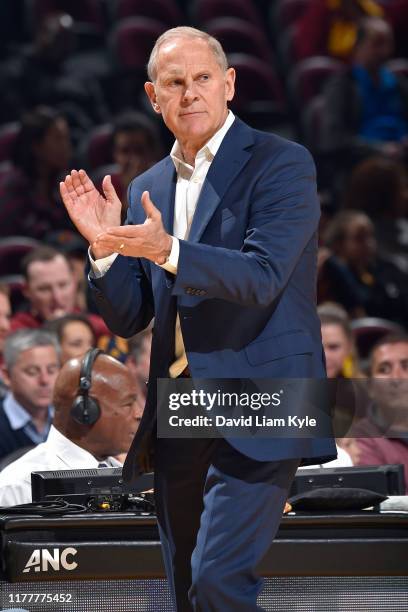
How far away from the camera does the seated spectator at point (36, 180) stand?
675 cm

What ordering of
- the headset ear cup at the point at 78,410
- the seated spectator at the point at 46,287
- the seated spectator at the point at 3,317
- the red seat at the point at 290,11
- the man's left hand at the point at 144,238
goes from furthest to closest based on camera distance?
the red seat at the point at 290,11
the seated spectator at the point at 46,287
the seated spectator at the point at 3,317
the headset ear cup at the point at 78,410
the man's left hand at the point at 144,238

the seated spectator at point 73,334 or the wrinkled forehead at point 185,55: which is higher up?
the wrinkled forehead at point 185,55

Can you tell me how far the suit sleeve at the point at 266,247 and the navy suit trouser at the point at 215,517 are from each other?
0.32 meters

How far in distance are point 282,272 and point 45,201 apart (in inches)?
181

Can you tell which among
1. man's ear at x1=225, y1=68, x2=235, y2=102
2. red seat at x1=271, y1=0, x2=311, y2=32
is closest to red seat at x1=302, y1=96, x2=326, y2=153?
red seat at x1=271, y1=0, x2=311, y2=32

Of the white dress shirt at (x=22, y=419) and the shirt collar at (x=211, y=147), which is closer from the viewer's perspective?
the shirt collar at (x=211, y=147)

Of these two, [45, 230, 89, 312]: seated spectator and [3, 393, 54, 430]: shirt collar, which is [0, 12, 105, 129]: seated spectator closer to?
[45, 230, 89, 312]: seated spectator

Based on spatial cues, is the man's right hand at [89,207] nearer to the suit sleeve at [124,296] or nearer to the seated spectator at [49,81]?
the suit sleeve at [124,296]

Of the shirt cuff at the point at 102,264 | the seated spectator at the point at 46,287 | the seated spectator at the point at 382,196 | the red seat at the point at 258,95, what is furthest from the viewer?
the red seat at the point at 258,95

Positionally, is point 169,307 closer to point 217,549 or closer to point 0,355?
point 217,549

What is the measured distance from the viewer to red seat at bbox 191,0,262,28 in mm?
8672

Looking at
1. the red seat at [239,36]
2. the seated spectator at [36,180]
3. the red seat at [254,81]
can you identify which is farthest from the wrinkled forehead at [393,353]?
the red seat at [239,36]

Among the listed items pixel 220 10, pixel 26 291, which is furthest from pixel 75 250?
pixel 220 10

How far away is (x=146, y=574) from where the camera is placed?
2791mm
